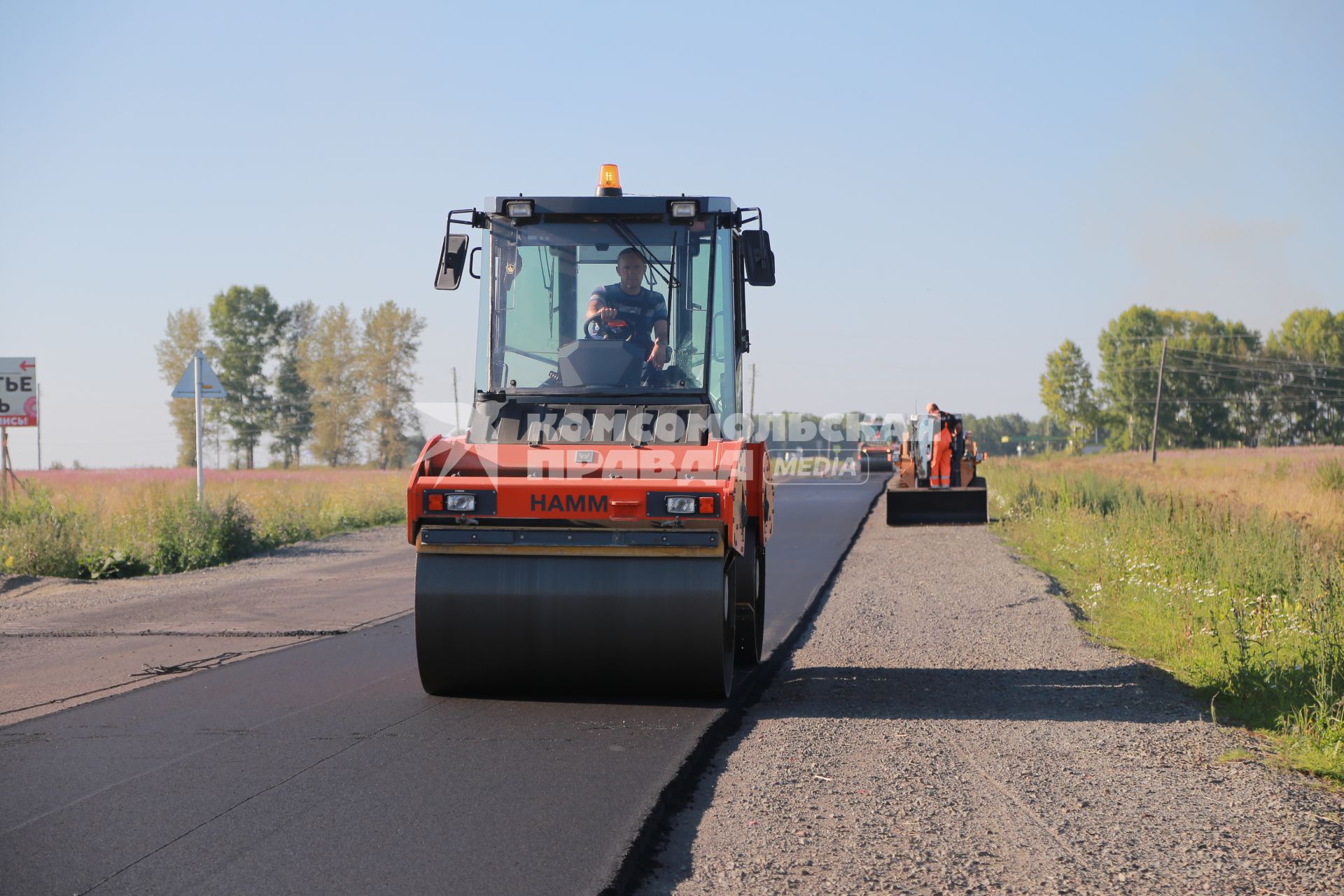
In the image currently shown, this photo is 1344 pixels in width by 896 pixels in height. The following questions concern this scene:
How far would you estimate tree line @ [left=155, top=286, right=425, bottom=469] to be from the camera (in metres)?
76.6

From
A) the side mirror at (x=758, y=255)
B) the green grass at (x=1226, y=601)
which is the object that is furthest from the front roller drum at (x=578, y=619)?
the green grass at (x=1226, y=601)

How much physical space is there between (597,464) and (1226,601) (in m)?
6.58

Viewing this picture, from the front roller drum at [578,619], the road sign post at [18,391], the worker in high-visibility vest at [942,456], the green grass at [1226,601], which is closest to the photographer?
the front roller drum at [578,619]

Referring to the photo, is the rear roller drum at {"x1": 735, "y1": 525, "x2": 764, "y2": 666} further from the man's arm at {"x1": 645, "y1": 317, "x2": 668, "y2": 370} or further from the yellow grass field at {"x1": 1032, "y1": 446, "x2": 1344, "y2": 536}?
the yellow grass field at {"x1": 1032, "y1": 446, "x2": 1344, "y2": 536}

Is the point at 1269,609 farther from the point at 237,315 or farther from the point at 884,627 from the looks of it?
Answer: the point at 237,315

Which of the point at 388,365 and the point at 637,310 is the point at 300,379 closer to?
the point at 388,365

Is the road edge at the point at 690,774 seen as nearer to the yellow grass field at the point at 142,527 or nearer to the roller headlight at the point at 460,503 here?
the roller headlight at the point at 460,503

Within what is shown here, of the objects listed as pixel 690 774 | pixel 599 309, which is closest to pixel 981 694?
pixel 690 774

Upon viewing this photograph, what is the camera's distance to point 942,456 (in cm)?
2411

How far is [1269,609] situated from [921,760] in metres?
5.45

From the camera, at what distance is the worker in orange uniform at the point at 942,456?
2397 centimetres

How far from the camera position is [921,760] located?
19.9 feet

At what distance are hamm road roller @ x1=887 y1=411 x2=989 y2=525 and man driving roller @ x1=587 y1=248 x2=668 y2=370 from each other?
49.6 feet

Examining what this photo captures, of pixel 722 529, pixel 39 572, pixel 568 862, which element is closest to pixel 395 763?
pixel 568 862
